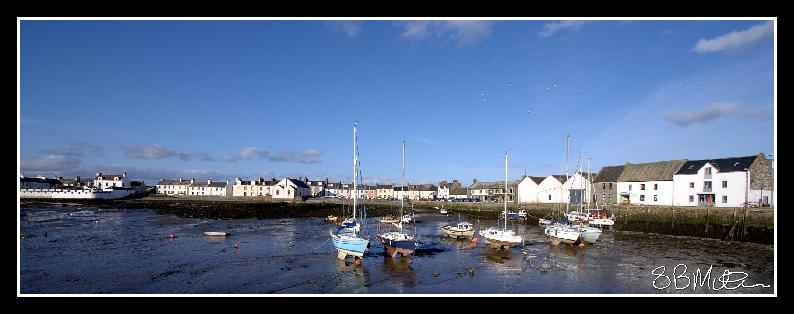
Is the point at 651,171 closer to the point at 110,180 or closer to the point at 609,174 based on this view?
the point at 609,174

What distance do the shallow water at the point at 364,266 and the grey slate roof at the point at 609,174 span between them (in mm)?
31218

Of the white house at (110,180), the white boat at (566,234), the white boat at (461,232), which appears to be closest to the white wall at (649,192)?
the white boat at (566,234)

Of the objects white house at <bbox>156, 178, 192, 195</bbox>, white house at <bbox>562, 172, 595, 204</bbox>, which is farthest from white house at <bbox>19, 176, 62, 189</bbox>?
white house at <bbox>562, 172, 595, 204</bbox>

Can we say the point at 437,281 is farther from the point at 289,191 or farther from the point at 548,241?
the point at 289,191

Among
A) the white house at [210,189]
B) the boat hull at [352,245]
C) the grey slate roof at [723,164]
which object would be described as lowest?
the white house at [210,189]

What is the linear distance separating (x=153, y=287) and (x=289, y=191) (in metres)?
96.2

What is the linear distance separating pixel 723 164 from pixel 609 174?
1741cm
